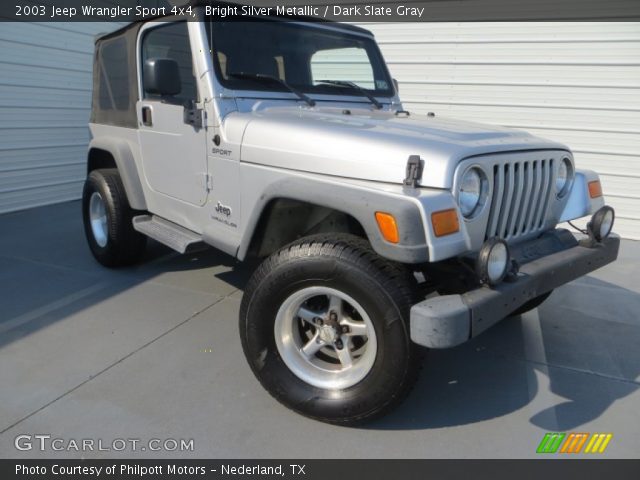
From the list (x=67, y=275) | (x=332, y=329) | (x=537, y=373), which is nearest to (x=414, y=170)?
(x=332, y=329)

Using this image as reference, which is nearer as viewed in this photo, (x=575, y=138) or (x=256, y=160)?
(x=256, y=160)

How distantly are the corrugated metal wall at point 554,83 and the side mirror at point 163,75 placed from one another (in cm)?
457

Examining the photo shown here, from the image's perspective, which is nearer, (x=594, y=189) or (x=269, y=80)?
(x=594, y=189)

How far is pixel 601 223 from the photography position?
2762mm

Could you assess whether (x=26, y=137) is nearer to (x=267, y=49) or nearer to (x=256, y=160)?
(x=267, y=49)

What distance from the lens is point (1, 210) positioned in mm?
6797

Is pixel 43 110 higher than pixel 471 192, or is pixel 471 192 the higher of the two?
pixel 43 110

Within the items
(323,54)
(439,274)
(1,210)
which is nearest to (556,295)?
(439,274)

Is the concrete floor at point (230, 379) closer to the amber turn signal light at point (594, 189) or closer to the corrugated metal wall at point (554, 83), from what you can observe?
the amber turn signal light at point (594, 189)

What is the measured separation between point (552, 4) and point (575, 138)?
160cm

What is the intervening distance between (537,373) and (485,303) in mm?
1181

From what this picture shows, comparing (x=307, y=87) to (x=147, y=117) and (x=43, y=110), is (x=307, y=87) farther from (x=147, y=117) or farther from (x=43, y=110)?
(x=43, y=110)

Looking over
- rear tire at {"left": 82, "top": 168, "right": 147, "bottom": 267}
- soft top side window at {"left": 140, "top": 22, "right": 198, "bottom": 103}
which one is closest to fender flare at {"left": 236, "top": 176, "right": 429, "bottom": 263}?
soft top side window at {"left": 140, "top": 22, "right": 198, "bottom": 103}
